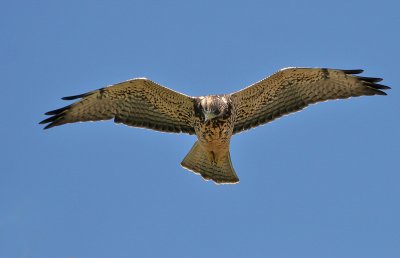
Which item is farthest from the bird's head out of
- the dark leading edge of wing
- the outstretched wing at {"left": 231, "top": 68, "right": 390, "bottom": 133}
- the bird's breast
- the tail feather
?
the dark leading edge of wing

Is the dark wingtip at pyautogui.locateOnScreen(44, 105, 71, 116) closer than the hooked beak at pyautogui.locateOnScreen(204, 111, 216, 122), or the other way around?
the hooked beak at pyautogui.locateOnScreen(204, 111, 216, 122)

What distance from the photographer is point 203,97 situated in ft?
45.4

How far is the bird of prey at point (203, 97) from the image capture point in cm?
1408

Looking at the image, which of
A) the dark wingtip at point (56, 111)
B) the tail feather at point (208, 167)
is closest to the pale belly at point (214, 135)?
the tail feather at point (208, 167)

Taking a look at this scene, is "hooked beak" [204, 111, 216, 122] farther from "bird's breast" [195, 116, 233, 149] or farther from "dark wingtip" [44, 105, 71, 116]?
"dark wingtip" [44, 105, 71, 116]

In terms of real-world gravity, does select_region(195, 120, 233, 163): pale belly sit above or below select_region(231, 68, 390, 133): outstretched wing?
below

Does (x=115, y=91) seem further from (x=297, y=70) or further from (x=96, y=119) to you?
(x=297, y=70)

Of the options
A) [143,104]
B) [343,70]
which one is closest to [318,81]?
[343,70]

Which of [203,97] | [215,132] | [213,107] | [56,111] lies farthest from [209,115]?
[56,111]

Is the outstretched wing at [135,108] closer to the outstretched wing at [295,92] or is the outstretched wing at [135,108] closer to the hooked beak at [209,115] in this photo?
the hooked beak at [209,115]

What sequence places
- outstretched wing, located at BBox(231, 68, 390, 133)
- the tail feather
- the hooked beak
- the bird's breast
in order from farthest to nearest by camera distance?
the tail feather
outstretched wing, located at BBox(231, 68, 390, 133)
the bird's breast
the hooked beak

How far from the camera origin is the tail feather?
571 inches

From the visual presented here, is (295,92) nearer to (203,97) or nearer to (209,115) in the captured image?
(203,97)

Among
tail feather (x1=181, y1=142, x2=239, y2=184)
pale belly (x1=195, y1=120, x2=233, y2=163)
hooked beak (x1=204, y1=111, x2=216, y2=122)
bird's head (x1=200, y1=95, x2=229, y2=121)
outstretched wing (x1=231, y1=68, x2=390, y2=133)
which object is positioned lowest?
tail feather (x1=181, y1=142, x2=239, y2=184)
